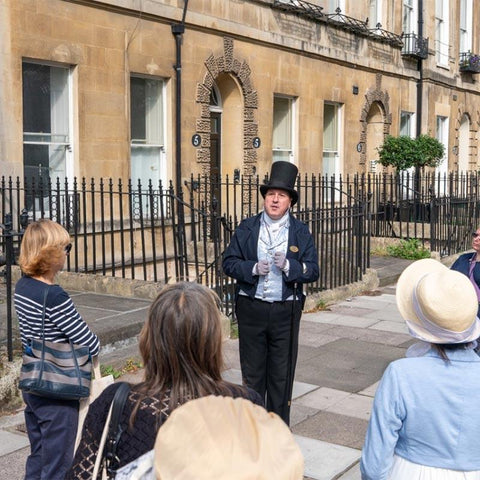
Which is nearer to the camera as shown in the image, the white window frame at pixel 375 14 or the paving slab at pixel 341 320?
the paving slab at pixel 341 320

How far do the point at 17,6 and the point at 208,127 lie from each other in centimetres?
453

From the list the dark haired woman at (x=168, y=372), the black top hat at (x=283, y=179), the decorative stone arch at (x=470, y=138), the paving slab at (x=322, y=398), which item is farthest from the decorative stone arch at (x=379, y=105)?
the dark haired woman at (x=168, y=372)

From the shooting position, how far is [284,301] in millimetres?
5117

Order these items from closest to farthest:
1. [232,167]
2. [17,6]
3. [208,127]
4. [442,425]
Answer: [442,425] → [17,6] → [208,127] → [232,167]

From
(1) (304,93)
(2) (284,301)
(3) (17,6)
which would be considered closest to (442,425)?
(2) (284,301)

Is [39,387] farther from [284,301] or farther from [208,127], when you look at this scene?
[208,127]

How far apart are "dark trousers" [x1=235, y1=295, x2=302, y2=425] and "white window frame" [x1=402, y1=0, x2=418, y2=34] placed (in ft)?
61.7

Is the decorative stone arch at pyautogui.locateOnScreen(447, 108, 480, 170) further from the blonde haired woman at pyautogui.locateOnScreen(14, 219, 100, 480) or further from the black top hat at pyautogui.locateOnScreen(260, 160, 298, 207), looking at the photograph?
the blonde haired woman at pyautogui.locateOnScreen(14, 219, 100, 480)

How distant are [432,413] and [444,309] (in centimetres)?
37

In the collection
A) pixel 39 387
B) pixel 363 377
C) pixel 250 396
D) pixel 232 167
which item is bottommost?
pixel 363 377

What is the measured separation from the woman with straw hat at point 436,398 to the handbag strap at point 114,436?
985 millimetres

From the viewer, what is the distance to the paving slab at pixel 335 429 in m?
5.45

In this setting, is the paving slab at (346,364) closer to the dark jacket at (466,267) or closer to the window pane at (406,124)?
the dark jacket at (466,267)

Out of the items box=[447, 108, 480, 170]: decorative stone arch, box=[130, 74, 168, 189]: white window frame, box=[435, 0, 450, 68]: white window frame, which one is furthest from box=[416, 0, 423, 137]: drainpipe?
box=[130, 74, 168, 189]: white window frame
